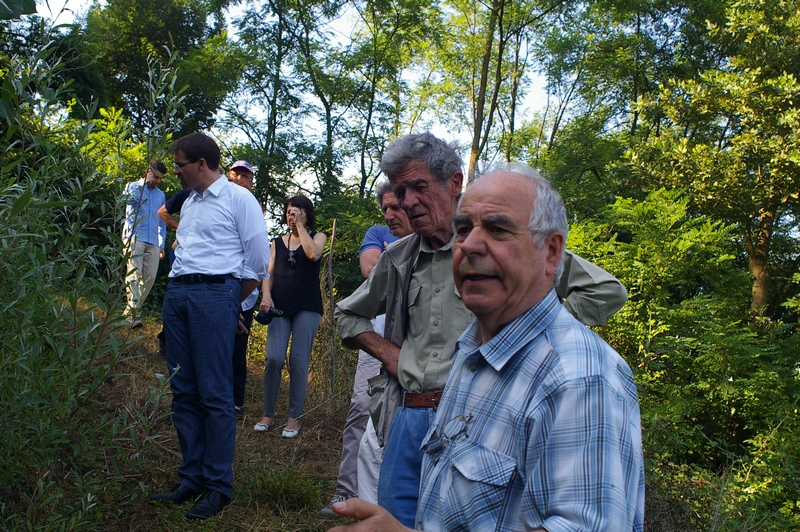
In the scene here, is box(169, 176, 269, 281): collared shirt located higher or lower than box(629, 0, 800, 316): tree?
lower

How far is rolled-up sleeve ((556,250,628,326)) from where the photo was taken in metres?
2.52

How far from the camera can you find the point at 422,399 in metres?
A: 2.58

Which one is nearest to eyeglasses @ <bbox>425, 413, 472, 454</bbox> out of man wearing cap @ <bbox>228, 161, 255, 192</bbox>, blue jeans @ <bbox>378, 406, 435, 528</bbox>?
blue jeans @ <bbox>378, 406, 435, 528</bbox>

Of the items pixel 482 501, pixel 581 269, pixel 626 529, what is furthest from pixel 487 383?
pixel 581 269

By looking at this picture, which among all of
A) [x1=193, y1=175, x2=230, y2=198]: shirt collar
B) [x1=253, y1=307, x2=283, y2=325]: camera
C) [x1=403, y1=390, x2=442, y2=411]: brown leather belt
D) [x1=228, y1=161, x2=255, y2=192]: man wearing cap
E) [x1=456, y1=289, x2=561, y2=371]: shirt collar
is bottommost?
[x1=253, y1=307, x2=283, y2=325]: camera

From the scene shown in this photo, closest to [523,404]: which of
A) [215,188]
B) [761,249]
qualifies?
[215,188]

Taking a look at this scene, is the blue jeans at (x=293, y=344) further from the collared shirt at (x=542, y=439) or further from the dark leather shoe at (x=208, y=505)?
the collared shirt at (x=542, y=439)

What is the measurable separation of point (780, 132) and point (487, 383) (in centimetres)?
1422

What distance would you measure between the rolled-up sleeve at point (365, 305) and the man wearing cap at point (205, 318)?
4.83 feet

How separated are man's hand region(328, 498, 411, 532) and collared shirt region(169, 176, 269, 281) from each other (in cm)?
310

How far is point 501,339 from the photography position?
1.59 m

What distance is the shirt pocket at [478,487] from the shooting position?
4.61ft

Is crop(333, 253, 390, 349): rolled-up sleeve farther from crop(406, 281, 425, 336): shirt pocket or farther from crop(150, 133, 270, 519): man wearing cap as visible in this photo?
crop(150, 133, 270, 519): man wearing cap

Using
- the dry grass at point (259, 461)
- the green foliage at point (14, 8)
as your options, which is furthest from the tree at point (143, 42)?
the green foliage at point (14, 8)
